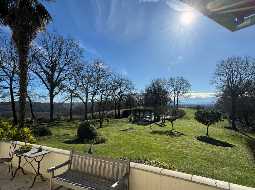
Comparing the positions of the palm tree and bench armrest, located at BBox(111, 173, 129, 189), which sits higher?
the palm tree

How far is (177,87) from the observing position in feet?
206

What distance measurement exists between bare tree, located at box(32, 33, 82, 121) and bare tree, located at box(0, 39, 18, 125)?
3.84 meters

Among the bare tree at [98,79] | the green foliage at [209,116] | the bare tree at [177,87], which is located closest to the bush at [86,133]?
the green foliage at [209,116]

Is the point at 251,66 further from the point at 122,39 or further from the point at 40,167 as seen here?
the point at 40,167

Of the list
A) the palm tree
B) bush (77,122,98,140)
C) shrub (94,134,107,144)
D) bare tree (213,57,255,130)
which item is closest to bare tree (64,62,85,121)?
bush (77,122,98,140)

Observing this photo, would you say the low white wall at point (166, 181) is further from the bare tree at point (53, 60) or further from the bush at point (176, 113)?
the bush at point (176, 113)

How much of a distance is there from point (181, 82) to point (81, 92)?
30.4 meters

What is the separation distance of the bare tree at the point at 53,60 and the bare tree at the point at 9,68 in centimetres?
384

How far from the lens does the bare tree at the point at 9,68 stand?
28.6m

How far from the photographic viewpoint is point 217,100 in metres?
41.6

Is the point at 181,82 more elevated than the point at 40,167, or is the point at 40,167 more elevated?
the point at 181,82

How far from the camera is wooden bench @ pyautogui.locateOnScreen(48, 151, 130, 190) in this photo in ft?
17.2

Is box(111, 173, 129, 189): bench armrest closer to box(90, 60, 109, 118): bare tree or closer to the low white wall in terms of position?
the low white wall

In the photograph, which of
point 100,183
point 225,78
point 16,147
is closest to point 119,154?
point 16,147
